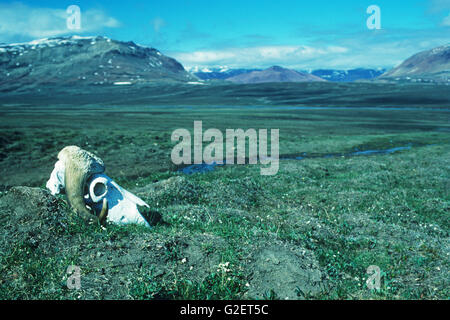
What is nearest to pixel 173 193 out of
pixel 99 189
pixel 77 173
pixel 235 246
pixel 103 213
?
pixel 99 189

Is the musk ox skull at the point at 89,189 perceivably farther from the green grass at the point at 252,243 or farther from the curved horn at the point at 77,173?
the green grass at the point at 252,243

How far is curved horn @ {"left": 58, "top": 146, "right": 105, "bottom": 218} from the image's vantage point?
31.4 ft

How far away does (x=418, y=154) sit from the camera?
3575 cm

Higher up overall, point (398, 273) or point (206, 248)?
point (206, 248)

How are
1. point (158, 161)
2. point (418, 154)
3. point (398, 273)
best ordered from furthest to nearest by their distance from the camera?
point (418, 154) < point (158, 161) < point (398, 273)

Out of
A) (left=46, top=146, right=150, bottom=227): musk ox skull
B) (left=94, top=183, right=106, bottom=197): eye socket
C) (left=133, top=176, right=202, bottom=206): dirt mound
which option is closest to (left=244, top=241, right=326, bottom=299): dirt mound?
(left=46, top=146, right=150, bottom=227): musk ox skull

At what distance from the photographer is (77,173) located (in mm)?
9570

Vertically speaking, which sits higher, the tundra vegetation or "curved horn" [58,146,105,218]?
"curved horn" [58,146,105,218]

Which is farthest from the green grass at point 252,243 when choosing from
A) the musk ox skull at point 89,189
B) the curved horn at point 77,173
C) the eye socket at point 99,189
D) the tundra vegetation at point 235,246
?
the eye socket at point 99,189

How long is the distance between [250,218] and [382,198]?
8007 mm

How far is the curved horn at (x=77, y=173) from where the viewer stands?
958cm

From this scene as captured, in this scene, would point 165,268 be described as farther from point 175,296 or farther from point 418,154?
point 418,154

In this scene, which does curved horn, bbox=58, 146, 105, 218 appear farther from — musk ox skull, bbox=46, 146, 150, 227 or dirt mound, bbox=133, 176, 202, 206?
dirt mound, bbox=133, 176, 202, 206
